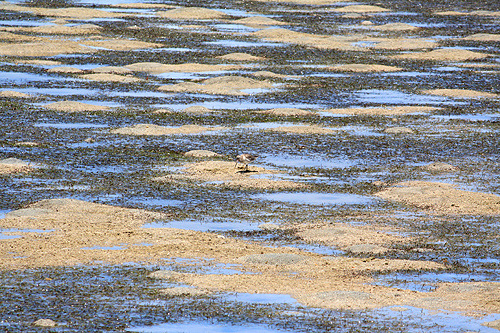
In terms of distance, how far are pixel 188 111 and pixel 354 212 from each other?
25.8 feet

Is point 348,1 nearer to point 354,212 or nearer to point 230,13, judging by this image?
point 230,13

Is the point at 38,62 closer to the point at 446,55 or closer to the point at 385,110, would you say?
the point at 385,110

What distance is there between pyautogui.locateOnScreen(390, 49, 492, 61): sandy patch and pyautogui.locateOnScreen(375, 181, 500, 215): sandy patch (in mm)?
16780

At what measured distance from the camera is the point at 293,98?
2089 centimetres

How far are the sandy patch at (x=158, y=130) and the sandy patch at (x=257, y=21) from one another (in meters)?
20.8

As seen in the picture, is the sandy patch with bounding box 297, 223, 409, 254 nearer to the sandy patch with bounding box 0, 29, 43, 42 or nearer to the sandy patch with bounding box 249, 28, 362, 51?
the sandy patch with bounding box 249, 28, 362, 51

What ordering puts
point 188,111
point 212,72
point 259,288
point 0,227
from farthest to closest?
point 212,72 < point 188,111 < point 0,227 < point 259,288

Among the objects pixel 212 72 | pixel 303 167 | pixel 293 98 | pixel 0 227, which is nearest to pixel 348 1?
pixel 212 72

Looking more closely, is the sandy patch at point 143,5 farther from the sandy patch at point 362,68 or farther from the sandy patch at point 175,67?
the sandy patch at point 362,68

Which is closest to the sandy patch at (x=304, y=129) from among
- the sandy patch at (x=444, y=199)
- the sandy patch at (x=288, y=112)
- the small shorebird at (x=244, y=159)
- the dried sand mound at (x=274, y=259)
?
the sandy patch at (x=288, y=112)

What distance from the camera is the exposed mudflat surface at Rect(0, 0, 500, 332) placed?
830 centimetres

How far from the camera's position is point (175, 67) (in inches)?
993

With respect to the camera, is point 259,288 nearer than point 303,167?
Yes

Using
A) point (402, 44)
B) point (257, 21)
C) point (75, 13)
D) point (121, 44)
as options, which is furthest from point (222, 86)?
point (75, 13)
